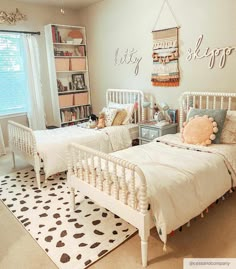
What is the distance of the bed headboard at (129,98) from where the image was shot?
411 cm

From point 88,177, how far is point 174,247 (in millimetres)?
936

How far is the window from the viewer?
14.4ft

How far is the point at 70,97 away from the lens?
16.2ft

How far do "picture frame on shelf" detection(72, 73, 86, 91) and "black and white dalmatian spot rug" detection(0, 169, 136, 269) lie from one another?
2377mm

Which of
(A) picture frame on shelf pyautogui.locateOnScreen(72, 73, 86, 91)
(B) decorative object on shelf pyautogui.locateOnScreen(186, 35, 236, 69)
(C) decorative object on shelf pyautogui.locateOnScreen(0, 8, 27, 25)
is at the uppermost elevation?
(C) decorative object on shelf pyautogui.locateOnScreen(0, 8, 27, 25)

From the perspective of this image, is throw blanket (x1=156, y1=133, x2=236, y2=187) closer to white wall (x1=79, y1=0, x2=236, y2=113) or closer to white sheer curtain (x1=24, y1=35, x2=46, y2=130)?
white wall (x1=79, y1=0, x2=236, y2=113)

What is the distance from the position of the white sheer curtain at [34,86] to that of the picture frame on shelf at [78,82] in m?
0.67

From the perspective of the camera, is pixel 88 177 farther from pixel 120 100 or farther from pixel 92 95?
pixel 92 95

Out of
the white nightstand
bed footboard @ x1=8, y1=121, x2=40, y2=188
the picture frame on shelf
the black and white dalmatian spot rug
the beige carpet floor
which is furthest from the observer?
the picture frame on shelf

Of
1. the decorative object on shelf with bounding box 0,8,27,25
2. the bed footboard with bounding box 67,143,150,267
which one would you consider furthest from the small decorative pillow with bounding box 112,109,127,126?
the decorative object on shelf with bounding box 0,8,27,25

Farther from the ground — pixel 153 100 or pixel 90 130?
pixel 153 100

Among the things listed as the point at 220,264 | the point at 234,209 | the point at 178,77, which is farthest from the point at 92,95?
the point at 220,264

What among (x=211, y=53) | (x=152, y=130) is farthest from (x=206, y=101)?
(x=152, y=130)

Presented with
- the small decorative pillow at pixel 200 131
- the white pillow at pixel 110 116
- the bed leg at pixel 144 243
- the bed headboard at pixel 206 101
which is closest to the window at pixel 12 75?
the white pillow at pixel 110 116
